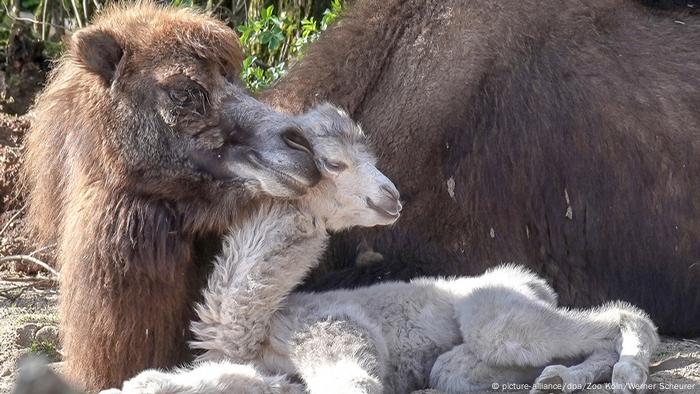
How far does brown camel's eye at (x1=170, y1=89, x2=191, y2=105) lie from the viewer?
11.9 ft

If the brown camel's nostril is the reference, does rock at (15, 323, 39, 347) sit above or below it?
below

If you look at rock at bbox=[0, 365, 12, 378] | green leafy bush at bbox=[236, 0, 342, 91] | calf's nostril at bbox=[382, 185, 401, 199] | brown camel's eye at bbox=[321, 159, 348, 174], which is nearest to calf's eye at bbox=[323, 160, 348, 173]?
brown camel's eye at bbox=[321, 159, 348, 174]

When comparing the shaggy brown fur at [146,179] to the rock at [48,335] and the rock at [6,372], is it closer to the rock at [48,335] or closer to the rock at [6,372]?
the rock at [6,372]

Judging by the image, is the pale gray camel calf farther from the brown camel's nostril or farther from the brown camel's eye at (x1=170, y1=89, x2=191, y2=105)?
the brown camel's eye at (x1=170, y1=89, x2=191, y2=105)

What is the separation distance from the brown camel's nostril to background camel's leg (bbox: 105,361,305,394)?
2.34ft

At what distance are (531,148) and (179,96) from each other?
1.58m

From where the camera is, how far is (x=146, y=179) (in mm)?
3615

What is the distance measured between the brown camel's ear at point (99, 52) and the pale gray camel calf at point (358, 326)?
2.32ft

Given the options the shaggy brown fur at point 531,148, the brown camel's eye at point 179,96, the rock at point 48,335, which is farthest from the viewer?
the rock at point 48,335

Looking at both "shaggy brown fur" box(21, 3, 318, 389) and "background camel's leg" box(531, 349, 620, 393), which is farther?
"shaggy brown fur" box(21, 3, 318, 389)

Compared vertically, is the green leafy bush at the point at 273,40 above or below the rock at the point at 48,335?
above

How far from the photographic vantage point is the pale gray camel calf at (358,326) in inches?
130

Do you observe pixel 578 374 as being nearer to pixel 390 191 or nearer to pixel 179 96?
pixel 390 191

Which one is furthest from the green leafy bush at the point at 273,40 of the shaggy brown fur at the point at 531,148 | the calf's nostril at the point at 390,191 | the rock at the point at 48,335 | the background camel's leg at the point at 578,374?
the background camel's leg at the point at 578,374
